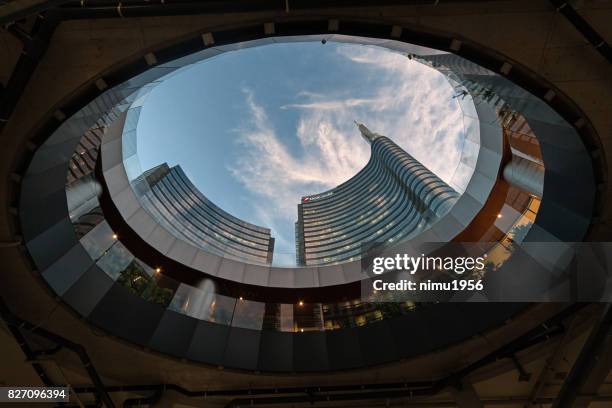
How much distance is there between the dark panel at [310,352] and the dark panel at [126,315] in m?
6.30

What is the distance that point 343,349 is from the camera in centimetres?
1397

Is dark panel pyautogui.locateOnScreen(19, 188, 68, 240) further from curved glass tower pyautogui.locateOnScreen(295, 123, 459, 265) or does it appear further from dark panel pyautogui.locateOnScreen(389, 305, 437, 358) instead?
curved glass tower pyautogui.locateOnScreen(295, 123, 459, 265)

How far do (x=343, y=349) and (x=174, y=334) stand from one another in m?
7.50

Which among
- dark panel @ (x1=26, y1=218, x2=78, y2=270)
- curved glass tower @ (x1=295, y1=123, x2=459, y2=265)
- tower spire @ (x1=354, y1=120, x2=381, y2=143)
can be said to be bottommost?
dark panel @ (x1=26, y1=218, x2=78, y2=270)

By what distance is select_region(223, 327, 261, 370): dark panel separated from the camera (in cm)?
1323

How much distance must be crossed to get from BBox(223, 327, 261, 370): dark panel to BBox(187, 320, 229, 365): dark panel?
0.28 m

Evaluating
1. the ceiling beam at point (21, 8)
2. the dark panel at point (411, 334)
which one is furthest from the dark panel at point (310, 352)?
the ceiling beam at point (21, 8)

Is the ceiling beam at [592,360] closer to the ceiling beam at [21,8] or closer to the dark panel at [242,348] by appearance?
the dark panel at [242,348]

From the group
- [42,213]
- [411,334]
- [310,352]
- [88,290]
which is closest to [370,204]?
[411,334]

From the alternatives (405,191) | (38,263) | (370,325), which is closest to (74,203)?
(38,263)

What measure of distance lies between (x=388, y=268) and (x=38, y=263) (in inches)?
642

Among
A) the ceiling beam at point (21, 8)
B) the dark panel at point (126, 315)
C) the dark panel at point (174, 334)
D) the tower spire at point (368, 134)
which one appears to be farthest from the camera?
the tower spire at point (368, 134)

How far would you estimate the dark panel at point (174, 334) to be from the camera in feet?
42.0

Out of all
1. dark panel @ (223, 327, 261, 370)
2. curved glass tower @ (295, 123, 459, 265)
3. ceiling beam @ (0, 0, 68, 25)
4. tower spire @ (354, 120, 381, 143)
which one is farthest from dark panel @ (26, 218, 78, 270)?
tower spire @ (354, 120, 381, 143)
